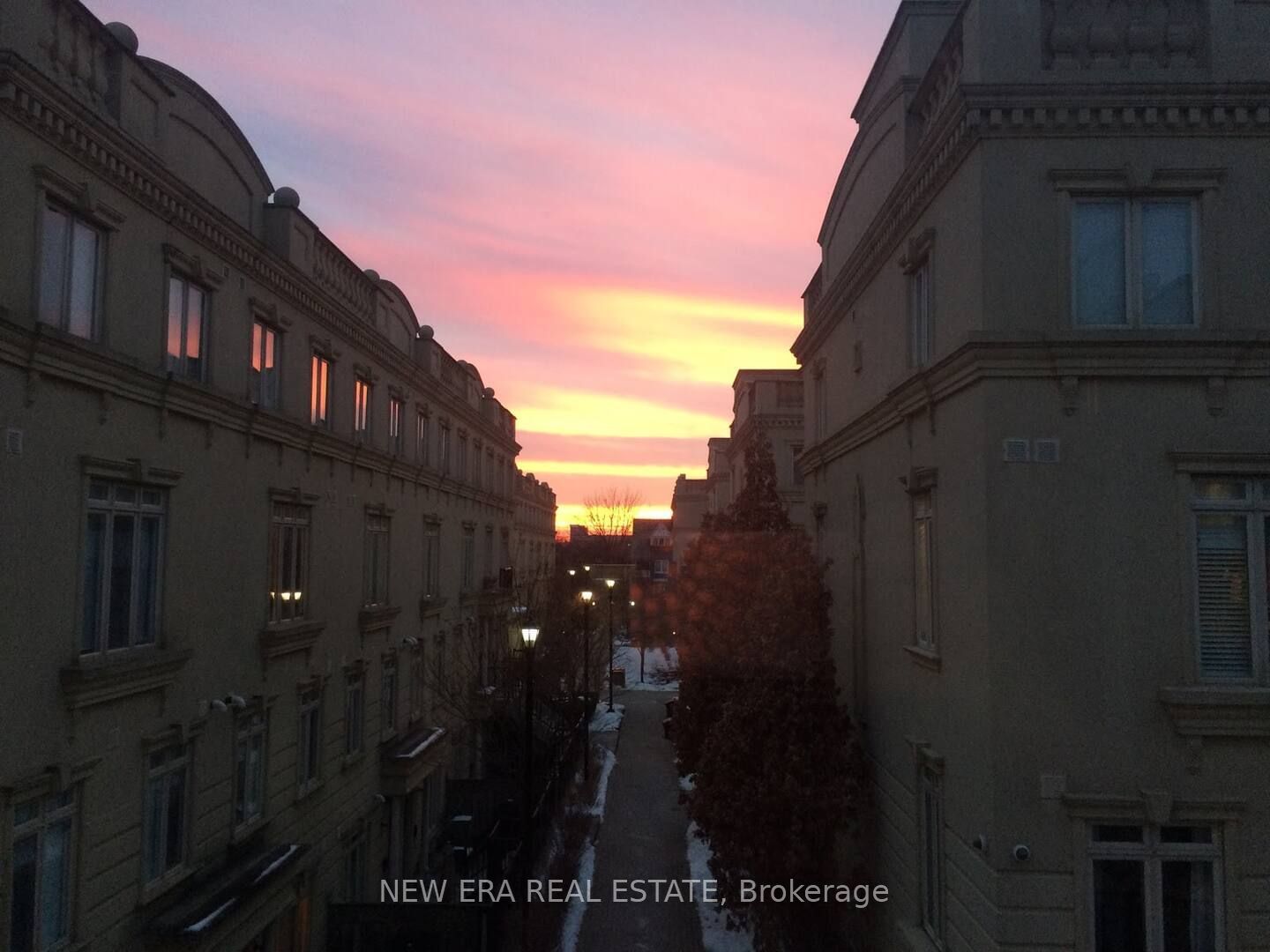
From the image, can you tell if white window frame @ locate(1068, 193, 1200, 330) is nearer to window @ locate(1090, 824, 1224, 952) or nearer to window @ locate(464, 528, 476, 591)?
window @ locate(1090, 824, 1224, 952)

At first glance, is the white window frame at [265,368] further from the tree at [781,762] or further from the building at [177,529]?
the tree at [781,762]

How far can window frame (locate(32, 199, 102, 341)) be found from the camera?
8.22 m

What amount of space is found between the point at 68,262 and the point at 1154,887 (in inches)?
432

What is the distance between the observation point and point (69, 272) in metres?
8.80

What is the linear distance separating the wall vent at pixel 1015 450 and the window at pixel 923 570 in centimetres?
181

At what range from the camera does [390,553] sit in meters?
19.1

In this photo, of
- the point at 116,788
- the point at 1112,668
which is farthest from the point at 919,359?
the point at 116,788

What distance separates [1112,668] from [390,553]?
14055 mm

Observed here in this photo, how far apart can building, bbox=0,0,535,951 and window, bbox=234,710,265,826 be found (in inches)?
2.0

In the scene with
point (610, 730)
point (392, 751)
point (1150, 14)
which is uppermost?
point (1150, 14)

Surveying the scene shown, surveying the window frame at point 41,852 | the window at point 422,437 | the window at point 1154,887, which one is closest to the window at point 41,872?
the window frame at point 41,852

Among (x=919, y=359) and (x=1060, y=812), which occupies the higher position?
(x=919, y=359)

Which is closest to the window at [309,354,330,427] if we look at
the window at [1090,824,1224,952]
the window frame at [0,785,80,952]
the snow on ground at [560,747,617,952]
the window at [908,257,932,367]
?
the window frame at [0,785,80,952]

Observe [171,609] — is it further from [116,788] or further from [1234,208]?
[1234,208]
